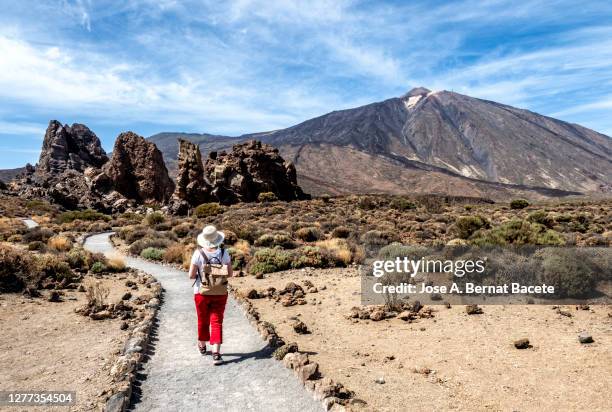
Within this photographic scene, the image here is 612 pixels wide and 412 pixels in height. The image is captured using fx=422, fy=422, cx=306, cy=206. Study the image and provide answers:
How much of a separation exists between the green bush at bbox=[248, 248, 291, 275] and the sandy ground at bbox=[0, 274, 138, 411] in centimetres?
516

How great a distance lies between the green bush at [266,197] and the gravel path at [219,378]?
38.6m

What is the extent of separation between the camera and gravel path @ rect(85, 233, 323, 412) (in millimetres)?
5402

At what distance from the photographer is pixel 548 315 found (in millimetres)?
8617

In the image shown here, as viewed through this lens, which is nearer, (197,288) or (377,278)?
(197,288)

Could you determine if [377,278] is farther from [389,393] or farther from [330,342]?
[389,393]

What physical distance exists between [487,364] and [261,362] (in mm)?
3547

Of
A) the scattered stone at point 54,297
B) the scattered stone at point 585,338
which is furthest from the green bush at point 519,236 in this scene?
the scattered stone at point 54,297

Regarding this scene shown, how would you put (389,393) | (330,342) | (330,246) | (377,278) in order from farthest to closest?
1. (330,246)
2. (377,278)
3. (330,342)
4. (389,393)

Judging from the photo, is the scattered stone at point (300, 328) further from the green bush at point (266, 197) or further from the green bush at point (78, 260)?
the green bush at point (266, 197)

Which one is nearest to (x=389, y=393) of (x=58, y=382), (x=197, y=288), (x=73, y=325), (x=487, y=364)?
(x=487, y=364)

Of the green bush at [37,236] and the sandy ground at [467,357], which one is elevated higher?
the green bush at [37,236]

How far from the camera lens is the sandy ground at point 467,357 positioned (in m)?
5.50

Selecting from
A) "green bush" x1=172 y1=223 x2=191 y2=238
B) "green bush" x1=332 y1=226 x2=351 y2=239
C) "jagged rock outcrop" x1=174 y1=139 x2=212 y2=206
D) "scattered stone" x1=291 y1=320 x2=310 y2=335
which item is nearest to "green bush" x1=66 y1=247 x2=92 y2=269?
"scattered stone" x1=291 y1=320 x2=310 y2=335

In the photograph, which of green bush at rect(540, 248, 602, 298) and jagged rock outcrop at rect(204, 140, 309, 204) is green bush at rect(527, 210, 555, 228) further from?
jagged rock outcrop at rect(204, 140, 309, 204)
